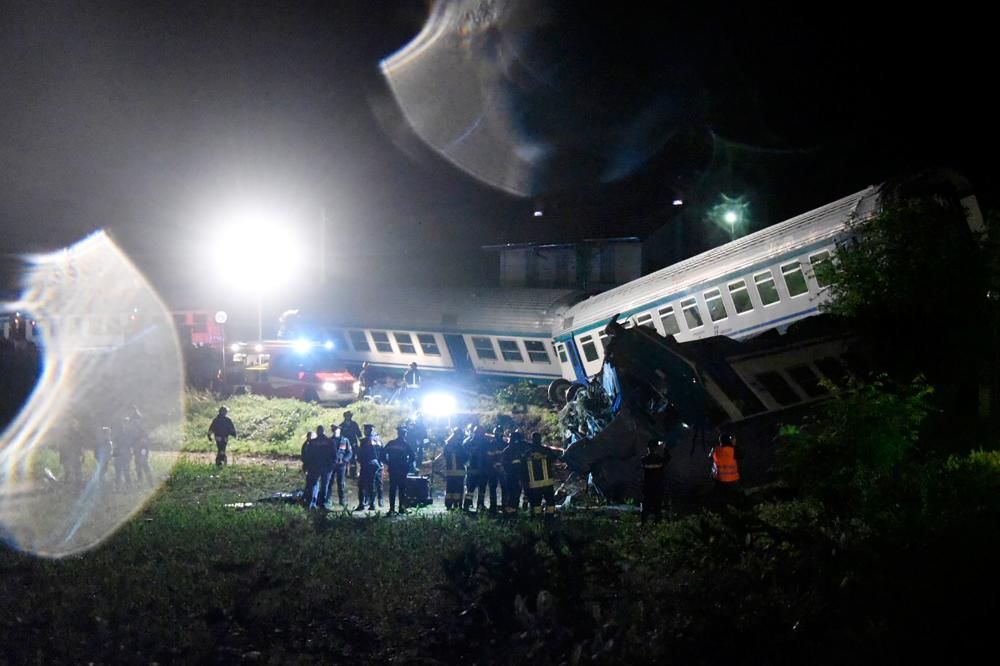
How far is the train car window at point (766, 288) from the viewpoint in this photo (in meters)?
21.5

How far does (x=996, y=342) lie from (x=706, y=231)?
70.7 feet

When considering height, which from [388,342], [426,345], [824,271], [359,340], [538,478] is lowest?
[538,478]

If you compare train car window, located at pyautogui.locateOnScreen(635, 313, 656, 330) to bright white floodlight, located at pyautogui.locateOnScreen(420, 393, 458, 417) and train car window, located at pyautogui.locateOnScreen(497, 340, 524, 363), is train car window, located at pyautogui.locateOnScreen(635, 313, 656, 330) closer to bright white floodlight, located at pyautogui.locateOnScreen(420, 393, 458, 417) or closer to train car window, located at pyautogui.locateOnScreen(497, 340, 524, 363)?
bright white floodlight, located at pyautogui.locateOnScreen(420, 393, 458, 417)

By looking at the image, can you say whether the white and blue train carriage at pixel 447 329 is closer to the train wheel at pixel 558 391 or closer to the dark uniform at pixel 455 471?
the train wheel at pixel 558 391

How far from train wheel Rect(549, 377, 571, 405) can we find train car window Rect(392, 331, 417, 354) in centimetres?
838

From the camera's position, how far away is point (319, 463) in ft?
51.9

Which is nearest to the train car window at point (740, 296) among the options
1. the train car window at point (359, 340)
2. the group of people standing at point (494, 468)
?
the group of people standing at point (494, 468)

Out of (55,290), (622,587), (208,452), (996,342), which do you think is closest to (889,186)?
(996,342)

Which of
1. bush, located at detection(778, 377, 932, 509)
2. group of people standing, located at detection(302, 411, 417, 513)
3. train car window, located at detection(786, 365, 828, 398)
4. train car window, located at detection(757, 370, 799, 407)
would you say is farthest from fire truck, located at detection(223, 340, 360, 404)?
bush, located at detection(778, 377, 932, 509)

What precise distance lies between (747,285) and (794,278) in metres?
1.21

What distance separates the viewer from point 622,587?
9.90 meters

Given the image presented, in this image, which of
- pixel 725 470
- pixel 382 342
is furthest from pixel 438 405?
pixel 725 470

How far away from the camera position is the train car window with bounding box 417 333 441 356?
106 feet

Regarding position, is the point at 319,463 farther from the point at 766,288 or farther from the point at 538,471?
the point at 766,288
